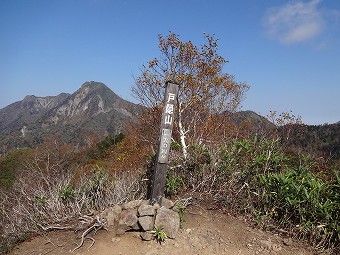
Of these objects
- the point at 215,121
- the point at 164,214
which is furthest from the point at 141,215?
the point at 215,121

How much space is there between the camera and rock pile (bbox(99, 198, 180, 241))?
14.7 ft

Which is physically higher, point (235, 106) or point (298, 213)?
point (235, 106)

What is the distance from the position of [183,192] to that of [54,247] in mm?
2473

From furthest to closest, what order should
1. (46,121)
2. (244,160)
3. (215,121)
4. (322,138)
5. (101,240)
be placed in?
(46,121)
(322,138)
(215,121)
(244,160)
(101,240)

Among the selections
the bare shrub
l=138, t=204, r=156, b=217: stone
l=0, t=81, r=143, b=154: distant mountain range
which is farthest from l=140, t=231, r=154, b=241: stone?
l=0, t=81, r=143, b=154: distant mountain range

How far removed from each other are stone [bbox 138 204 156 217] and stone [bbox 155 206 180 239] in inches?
3.6

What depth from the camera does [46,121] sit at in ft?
517

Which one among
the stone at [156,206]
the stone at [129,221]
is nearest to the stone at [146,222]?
the stone at [129,221]

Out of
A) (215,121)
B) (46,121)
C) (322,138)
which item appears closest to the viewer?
(215,121)

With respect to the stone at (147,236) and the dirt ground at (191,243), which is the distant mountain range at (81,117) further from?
the stone at (147,236)

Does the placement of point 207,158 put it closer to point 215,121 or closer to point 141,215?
point 141,215

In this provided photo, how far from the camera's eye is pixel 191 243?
4.45 metres

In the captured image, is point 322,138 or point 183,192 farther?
point 322,138

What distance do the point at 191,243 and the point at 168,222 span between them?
1.47 ft
